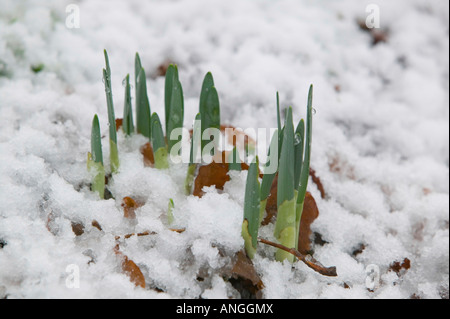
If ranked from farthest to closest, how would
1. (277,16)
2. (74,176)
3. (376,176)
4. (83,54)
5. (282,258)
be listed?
(277,16) < (83,54) < (376,176) < (74,176) < (282,258)

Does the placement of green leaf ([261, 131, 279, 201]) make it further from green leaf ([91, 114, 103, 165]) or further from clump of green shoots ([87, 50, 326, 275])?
green leaf ([91, 114, 103, 165])

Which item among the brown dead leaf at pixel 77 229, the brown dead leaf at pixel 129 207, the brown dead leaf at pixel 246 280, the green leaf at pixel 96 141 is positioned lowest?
the brown dead leaf at pixel 246 280

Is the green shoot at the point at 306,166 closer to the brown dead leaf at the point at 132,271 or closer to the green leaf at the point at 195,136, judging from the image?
the green leaf at the point at 195,136

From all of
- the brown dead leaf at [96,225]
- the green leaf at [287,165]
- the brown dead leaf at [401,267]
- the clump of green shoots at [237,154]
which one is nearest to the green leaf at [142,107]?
the clump of green shoots at [237,154]

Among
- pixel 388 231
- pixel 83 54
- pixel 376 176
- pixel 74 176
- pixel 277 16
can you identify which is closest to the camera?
pixel 74 176

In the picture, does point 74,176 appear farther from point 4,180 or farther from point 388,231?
point 388,231

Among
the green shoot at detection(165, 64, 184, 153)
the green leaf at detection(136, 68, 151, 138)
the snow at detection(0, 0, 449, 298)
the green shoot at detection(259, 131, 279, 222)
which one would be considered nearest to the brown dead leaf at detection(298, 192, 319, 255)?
the snow at detection(0, 0, 449, 298)
